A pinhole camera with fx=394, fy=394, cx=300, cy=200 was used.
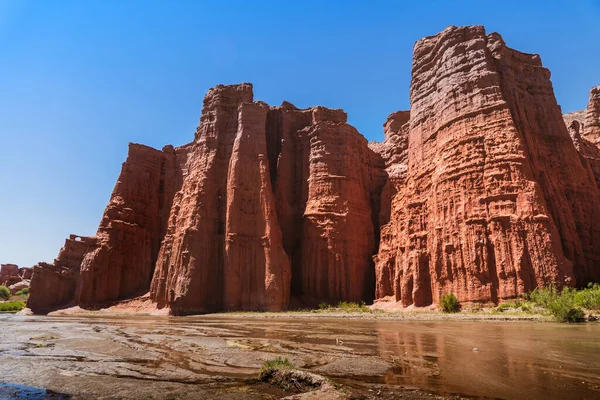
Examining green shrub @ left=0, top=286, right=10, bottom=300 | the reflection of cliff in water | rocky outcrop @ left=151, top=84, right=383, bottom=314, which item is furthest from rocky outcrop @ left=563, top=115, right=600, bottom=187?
green shrub @ left=0, top=286, right=10, bottom=300

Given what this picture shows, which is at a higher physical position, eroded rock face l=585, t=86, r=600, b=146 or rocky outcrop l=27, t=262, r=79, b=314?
eroded rock face l=585, t=86, r=600, b=146

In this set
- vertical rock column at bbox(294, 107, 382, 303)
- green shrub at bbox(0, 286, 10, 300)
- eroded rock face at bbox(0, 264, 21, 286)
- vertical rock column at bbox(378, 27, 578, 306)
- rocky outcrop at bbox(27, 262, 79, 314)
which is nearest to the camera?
vertical rock column at bbox(378, 27, 578, 306)

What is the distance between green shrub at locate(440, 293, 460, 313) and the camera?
3157 cm

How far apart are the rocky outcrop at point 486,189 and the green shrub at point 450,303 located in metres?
1.10

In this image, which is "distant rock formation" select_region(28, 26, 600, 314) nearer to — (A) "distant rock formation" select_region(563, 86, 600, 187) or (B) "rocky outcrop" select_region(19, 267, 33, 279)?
(A) "distant rock formation" select_region(563, 86, 600, 187)

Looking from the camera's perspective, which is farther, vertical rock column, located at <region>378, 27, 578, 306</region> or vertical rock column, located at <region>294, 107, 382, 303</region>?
vertical rock column, located at <region>294, 107, 382, 303</region>

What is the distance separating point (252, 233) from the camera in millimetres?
47969

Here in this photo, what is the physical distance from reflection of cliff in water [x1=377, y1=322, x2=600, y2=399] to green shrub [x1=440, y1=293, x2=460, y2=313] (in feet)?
62.0

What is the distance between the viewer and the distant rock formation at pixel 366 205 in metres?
33.2

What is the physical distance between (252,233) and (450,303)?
967 inches

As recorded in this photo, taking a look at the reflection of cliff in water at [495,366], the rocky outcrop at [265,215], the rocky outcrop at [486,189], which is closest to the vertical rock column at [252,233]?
the rocky outcrop at [265,215]

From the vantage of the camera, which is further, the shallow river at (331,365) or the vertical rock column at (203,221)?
the vertical rock column at (203,221)

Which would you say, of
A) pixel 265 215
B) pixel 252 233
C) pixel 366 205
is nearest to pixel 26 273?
pixel 252 233

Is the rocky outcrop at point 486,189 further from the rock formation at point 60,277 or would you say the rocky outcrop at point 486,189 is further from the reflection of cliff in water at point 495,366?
the rock formation at point 60,277
